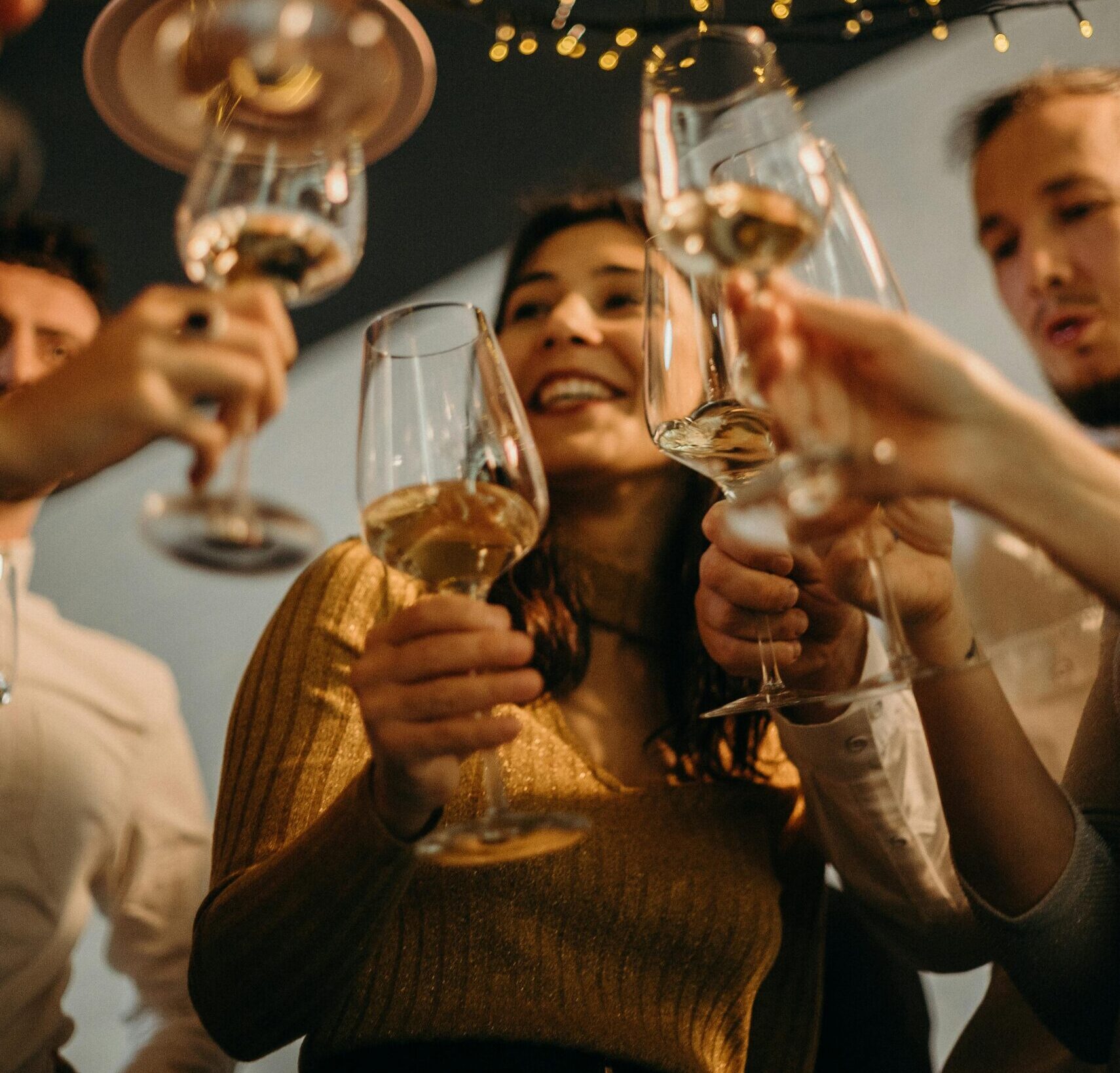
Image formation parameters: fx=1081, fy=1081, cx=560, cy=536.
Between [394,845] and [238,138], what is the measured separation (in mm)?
522

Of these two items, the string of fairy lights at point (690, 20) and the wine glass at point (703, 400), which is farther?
the string of fairy lights at point (690, 20)

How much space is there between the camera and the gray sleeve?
3.02ft

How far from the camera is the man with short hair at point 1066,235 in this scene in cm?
169

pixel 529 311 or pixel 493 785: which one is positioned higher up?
pixel 529 311

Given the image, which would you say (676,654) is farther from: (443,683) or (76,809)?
(76,809)

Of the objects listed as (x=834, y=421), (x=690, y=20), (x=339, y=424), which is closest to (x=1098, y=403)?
(x=690, y=20)

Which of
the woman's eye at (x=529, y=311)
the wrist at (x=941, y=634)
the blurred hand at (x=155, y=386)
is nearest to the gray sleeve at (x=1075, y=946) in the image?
the wrist at (x=941, y=634)

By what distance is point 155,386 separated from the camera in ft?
1.89

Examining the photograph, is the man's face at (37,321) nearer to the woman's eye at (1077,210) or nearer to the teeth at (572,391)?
the teeth at (572,391)

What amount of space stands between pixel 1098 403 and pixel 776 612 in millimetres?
1091

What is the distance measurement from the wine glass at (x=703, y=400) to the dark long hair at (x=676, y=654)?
36 centimetres

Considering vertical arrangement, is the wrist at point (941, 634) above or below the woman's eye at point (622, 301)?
below

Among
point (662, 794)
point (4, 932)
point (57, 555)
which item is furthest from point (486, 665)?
point (57, 555)

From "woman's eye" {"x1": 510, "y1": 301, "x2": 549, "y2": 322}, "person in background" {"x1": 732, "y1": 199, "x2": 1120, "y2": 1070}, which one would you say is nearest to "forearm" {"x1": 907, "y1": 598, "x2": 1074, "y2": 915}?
"person in background" {"x1": 732, "y1": 199, "x2": 1120, "y2": 1070}
